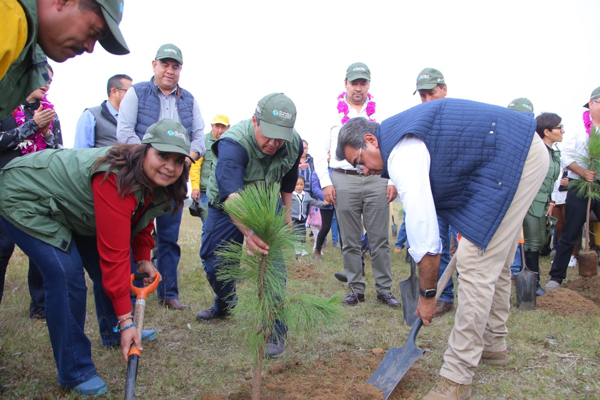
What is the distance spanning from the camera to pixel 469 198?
259 centimetres

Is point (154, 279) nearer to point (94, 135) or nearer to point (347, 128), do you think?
point (347, 128)

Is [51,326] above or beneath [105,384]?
above

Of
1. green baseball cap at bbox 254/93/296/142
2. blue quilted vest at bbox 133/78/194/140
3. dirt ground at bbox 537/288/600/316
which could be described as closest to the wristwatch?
green baseball cap at bbox 254/93/296/142

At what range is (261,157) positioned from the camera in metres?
3.26

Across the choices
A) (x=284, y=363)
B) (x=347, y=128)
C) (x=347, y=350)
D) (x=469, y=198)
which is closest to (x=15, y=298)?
(x=284, y=363)

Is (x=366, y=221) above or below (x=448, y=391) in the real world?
above

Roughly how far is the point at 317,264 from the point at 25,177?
4.59m

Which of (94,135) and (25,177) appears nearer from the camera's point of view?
(25,177)

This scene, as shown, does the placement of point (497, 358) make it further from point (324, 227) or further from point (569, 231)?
point (324, 227)

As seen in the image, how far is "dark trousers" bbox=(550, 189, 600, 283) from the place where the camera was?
5.08m

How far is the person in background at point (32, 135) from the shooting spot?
3547 mm

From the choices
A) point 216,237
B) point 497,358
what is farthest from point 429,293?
point 216,237

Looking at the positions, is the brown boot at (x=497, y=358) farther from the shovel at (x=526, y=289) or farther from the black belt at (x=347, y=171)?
the black belt at (x=347, y=171)

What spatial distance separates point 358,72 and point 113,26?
138 inches
